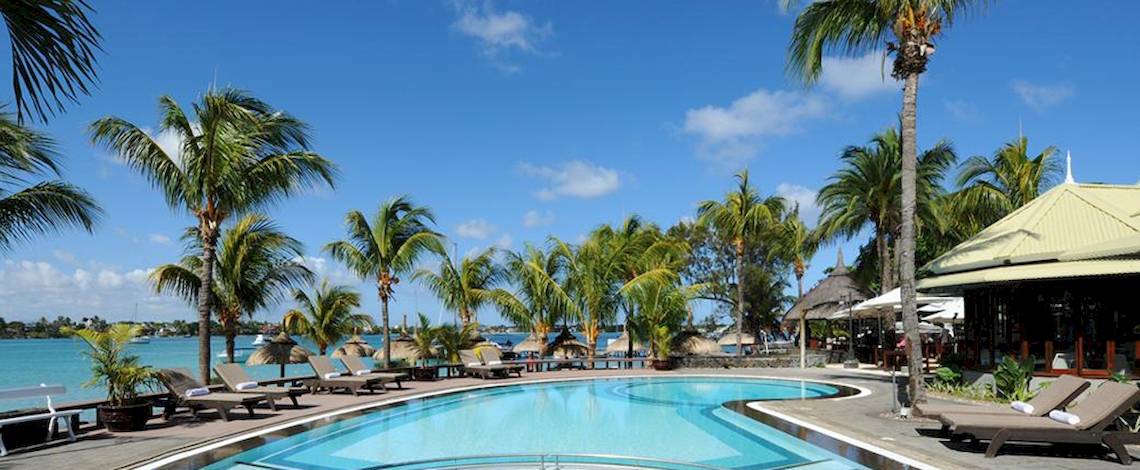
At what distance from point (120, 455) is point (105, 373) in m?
2.13

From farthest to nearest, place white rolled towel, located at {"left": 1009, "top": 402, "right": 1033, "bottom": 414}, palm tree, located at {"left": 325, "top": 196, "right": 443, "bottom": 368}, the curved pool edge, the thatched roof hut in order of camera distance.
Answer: the thatched roof hut
palm tree, located at {"left": 325, "top": 196, "right": 443, "bottom": 368}
white rolled towel, located at {"left": 1009, "top": 402, "right": 1033, "bottom": 414}
the curved pool edge

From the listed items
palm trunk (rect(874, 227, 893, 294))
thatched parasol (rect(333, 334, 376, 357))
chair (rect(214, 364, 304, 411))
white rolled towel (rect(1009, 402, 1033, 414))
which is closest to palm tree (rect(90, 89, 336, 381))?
chair (rect(214, 364, 304, 411))

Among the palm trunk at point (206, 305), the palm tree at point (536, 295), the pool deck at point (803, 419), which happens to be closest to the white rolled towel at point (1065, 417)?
the pool deck at point (803, 419)

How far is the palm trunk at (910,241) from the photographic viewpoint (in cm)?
1068

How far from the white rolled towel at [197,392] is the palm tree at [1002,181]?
2288 cm

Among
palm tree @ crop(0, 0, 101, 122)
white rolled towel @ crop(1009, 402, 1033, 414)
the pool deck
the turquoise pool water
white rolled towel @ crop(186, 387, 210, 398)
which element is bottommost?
the turquoise pool water

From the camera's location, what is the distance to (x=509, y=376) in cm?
1989

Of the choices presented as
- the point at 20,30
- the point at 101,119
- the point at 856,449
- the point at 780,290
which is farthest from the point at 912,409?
the point at 780,290

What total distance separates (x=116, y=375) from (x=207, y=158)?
4.18m

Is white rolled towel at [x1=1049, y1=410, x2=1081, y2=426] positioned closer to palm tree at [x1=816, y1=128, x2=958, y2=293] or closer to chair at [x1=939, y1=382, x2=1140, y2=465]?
chair at [x1=939, y1=382, x2=1140, y2=465]

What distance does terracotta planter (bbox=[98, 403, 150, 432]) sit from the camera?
31.0ft

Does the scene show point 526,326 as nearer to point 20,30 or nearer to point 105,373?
point 105,373

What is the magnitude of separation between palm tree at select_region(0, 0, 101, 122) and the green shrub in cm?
1350

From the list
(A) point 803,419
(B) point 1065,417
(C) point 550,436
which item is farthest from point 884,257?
(C) point 550,436
